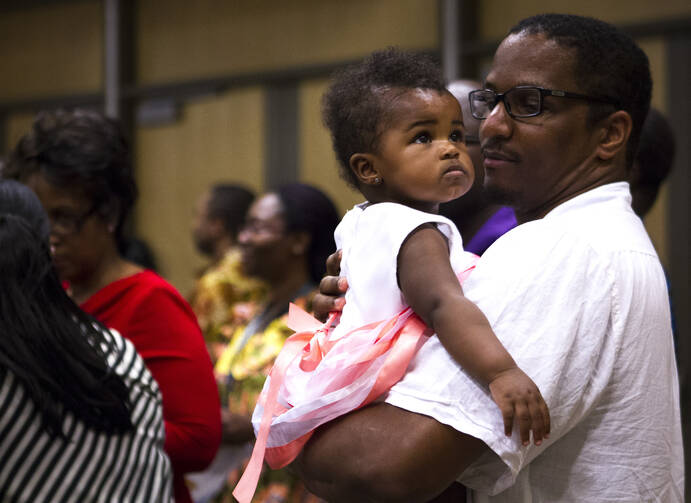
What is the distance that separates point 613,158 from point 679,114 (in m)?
3.23

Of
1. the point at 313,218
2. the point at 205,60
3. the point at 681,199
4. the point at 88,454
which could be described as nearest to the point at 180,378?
the point at 88,454

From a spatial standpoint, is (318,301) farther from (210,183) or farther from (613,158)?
(210,183)

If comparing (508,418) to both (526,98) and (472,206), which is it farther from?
(472,206)

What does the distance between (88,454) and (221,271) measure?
300cm

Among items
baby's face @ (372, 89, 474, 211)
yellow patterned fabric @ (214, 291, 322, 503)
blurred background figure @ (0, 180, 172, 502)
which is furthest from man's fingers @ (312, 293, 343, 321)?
yellow patterned fabric @ (214, 291, 322, 503)

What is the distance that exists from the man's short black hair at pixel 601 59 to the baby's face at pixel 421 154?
0.25 meters

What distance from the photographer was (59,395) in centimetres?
189

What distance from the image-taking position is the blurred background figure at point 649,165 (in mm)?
2816

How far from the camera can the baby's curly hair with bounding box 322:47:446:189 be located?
6.09ft

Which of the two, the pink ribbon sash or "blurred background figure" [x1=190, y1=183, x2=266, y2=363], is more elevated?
the pink ribbon sash

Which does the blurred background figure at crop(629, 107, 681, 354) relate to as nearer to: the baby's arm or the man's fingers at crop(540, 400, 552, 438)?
the baby's arm

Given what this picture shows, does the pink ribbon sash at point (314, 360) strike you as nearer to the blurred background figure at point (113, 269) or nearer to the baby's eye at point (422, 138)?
the baby's eye at point (422, 138)

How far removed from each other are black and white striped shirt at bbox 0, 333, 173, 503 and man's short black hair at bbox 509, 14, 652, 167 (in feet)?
3.83

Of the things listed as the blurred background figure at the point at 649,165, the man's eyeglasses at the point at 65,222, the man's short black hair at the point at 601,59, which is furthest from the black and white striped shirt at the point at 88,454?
the blurred background figure at the point at 649,165
